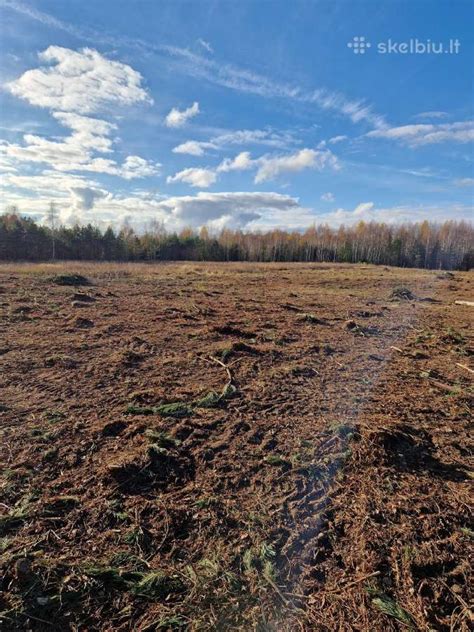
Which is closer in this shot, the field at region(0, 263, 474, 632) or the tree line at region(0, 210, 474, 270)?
the field at region(0, 263, 474, 632)

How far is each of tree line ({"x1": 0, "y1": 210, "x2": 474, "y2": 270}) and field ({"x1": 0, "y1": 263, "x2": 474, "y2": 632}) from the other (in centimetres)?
5064

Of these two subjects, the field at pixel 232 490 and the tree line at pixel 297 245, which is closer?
the field at pixel 232 490

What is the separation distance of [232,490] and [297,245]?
6824cm

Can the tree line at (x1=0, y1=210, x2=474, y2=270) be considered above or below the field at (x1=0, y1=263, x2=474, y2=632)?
above

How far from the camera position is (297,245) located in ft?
222

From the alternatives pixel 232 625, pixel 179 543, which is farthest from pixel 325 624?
pixel 179 543

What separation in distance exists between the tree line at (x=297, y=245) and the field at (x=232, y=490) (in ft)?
166

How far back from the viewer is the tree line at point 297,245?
5209 cm

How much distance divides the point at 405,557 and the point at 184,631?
4.34 feet

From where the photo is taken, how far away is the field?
1.74m

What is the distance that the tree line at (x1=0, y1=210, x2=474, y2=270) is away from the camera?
5209cm

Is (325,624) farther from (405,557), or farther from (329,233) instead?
(329,233)

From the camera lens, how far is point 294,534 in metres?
2.14

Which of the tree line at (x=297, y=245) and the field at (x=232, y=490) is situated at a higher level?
the tree line at (x=297, y=245)
